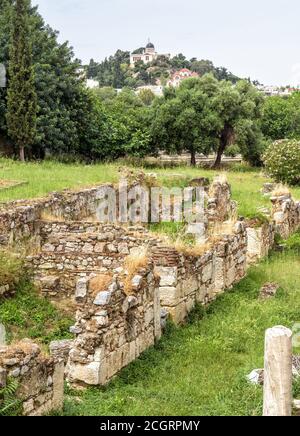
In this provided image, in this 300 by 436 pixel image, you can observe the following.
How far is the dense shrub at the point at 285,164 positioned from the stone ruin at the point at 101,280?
12.8 meters

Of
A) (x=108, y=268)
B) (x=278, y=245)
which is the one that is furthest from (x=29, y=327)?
(x=278, y=245)

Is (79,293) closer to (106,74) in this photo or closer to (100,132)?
(100,132)

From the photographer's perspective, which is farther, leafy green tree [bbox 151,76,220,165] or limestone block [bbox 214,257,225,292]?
leafy green tree [bbox 151,76,220,165]

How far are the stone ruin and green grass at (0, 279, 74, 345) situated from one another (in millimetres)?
266

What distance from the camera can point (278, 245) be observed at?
22.0 m

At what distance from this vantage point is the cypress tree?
3588 centimetres

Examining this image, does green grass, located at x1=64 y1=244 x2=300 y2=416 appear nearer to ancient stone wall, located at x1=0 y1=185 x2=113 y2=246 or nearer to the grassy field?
ancient stone wall, located at x1=0 y1=185 x2=113 y2=246

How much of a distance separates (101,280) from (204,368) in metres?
2.05

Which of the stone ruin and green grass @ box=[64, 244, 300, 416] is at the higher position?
the stone ruin

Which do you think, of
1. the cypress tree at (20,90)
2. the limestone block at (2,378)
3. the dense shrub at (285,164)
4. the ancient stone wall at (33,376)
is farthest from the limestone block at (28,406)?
the cypress tree at (20,90)

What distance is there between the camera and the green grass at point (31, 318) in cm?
1232

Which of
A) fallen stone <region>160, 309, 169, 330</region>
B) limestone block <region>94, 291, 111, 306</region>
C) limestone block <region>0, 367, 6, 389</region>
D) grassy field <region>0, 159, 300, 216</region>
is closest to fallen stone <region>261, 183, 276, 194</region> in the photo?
grassy field <region>0, 159, 300, 216</region>

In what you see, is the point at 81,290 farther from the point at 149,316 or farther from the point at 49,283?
the point at 49,283

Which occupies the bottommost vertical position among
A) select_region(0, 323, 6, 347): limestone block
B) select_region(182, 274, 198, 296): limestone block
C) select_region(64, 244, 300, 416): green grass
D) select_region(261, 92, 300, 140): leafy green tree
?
select_region(64, 244, 300, 416): green grass
